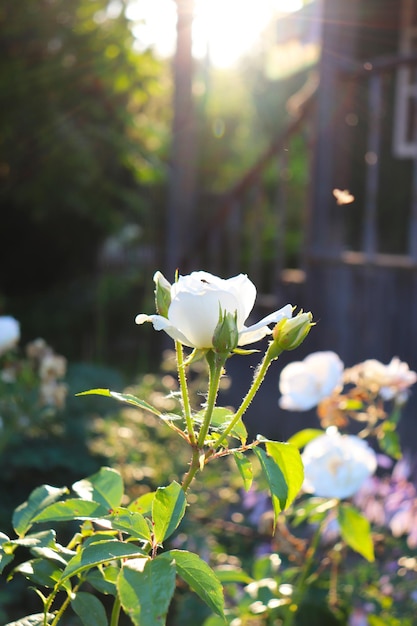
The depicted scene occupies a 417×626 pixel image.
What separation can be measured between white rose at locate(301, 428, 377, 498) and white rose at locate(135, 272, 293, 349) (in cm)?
71

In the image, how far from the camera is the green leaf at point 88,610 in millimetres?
772

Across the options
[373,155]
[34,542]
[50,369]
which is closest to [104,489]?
[34,542]

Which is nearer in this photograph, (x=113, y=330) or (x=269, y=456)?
(x=269, y=456)

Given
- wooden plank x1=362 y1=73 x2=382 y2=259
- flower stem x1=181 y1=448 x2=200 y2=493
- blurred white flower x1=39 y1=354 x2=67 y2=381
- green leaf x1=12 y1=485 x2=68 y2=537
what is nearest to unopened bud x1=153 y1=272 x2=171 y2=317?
flower stem x1=181 y1=448 x2=200 y2=493

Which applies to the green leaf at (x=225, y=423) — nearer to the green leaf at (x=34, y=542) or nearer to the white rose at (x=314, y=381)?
the green leaf at (x=34, y=542)

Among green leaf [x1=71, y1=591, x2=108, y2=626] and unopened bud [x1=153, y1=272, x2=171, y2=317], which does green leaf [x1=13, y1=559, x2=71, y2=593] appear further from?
unopened bud [x1=153, y1=272, x2=171, y2=317]

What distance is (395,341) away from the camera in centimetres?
391

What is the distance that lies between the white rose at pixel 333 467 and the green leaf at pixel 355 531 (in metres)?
0.04

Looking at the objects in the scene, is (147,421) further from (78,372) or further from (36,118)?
(36,118)

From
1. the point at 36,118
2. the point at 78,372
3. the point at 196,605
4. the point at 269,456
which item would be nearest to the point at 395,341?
the point at 78,372

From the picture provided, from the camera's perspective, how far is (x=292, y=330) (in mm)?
740

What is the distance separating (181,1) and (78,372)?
7.94ft

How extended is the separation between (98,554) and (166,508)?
7 cm

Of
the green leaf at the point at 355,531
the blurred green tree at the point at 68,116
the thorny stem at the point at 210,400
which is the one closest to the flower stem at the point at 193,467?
the thorny stem at the point at 210,400
